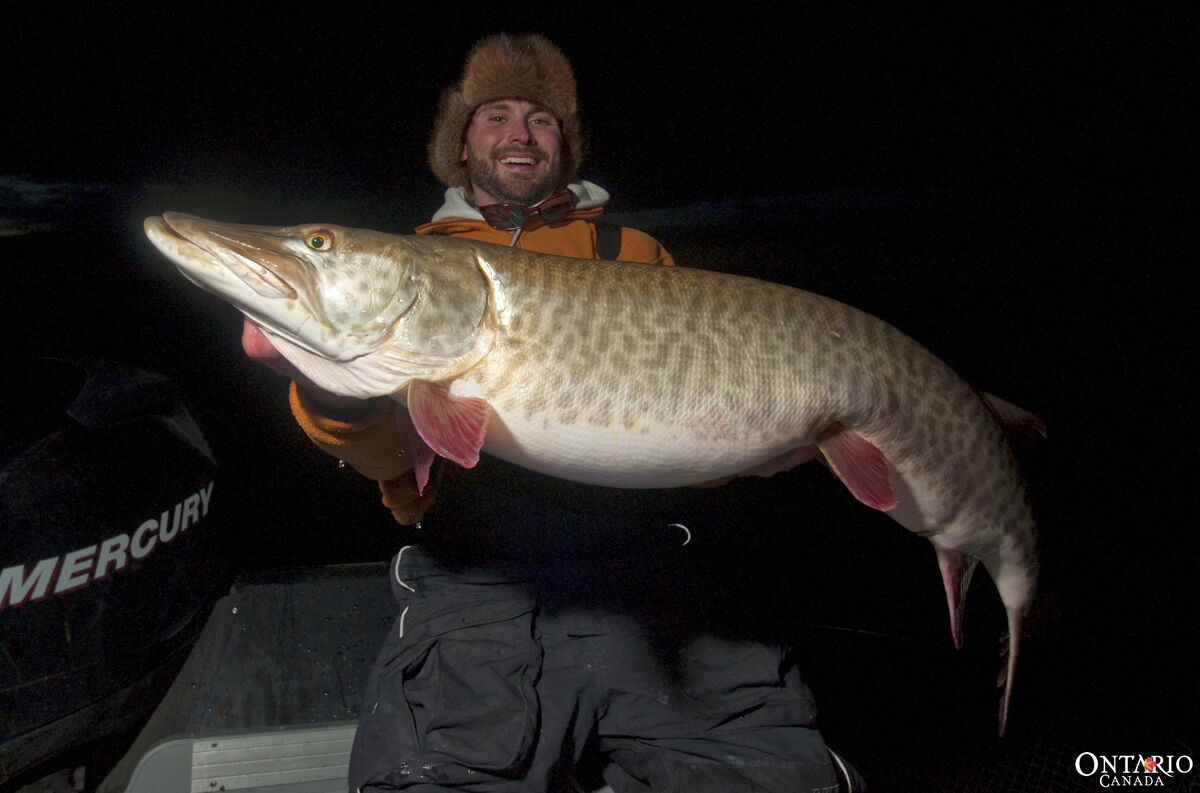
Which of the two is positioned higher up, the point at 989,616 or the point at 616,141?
the point at 616,141

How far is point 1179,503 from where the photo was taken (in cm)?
267

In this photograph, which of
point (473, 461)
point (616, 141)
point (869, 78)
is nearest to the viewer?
point (473, 461)

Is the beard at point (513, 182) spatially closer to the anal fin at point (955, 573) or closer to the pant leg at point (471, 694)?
the pant leg at point (471, 694)

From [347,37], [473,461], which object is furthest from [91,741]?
[347,37]

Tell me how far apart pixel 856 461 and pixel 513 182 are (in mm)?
1349

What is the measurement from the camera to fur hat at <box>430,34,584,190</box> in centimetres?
207

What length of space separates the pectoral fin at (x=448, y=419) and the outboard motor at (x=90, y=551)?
940 mm

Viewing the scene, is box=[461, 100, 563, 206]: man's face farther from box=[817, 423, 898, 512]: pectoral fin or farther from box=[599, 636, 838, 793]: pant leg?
box=[599, 636, 838, 793]: pant leg

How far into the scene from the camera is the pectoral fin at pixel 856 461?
1166mm

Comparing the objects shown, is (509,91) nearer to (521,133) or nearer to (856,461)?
(521,133)

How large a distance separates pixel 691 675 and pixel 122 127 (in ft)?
14.8

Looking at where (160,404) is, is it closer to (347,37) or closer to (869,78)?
(347,37)

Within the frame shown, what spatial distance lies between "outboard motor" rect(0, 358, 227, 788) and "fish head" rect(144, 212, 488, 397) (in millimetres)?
728

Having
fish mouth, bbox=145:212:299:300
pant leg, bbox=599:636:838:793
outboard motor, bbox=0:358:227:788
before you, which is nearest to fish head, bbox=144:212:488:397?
fish mouth, bbox=145:212:299:300
